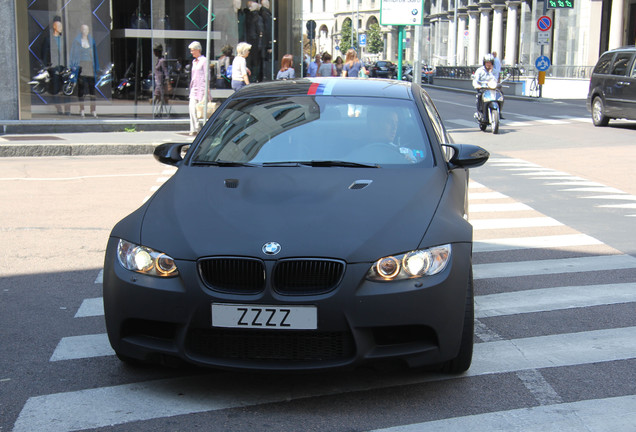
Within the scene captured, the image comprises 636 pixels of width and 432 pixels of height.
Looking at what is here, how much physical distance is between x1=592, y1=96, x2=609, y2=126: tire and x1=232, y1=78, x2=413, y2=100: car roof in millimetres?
16916

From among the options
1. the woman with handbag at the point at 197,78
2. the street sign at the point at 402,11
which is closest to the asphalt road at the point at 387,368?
the woman with handbag at the point at 197,78

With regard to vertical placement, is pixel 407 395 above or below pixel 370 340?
below

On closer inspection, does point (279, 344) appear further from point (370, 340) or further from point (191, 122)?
point (191, 122)

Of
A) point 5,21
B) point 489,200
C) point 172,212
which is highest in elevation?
point 5,21

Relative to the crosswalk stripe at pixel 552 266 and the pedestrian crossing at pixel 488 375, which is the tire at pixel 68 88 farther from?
the crosswalk stripe at pixel 552 266

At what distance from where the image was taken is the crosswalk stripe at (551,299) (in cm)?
583

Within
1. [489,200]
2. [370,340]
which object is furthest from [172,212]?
[489,200]

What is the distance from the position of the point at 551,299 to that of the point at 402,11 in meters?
15.9

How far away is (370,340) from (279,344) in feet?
1.40

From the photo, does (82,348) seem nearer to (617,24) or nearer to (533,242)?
(533,242)

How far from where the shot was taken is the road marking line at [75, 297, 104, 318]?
224 inches

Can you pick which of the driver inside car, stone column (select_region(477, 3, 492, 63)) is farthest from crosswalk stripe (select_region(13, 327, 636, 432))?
stone column (select_region(477, 3, 492, 63))

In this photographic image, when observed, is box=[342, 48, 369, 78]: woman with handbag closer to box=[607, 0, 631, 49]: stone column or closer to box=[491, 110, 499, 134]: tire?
box=[491, 110, 499, 134]: tire

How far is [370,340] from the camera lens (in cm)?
392
